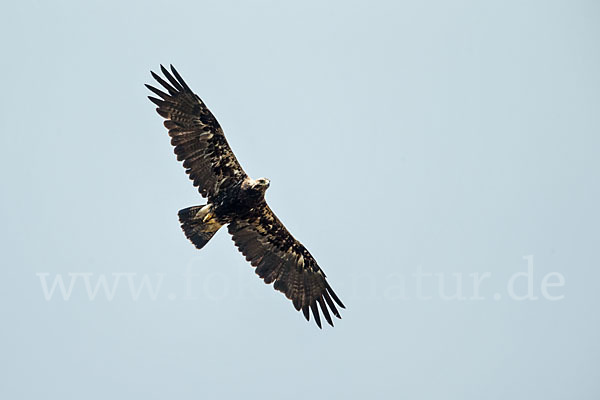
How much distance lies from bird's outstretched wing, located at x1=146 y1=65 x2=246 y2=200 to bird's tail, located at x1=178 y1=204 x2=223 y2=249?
0.63 meters

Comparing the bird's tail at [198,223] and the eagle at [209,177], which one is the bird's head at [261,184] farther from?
the bird's tail at [198,223]

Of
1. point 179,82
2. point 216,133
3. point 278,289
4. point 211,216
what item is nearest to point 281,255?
point 278,289

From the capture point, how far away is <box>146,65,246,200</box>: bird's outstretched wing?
16.4 meters

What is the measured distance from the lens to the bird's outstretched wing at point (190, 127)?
1638cm

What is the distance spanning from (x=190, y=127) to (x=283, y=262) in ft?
11.4

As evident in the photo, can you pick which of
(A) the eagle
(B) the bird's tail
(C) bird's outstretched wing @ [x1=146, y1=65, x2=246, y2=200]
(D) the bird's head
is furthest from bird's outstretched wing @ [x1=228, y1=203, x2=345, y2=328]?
(C) bird's outstretched wing @ [x1=146, y1=65, x2=246, y2=200]

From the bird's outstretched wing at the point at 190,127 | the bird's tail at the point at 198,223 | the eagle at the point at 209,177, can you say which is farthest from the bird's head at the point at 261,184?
the bird's tail at the point at 198,223

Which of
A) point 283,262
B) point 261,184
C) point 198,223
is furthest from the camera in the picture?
point 283,262

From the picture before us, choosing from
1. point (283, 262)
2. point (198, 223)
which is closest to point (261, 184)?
point (198, 223)

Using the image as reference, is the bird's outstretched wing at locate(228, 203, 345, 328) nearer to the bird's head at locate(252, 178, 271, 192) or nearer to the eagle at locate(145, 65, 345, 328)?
the eagle at locate(145, 65, 345, 328)

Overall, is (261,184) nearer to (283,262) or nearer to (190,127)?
(190,127)

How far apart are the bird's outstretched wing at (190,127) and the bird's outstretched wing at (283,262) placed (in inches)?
60.0

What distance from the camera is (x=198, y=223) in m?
16.8

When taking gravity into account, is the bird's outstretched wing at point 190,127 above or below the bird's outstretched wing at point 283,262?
above
